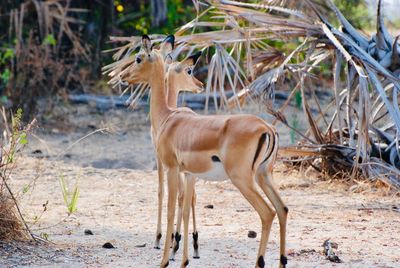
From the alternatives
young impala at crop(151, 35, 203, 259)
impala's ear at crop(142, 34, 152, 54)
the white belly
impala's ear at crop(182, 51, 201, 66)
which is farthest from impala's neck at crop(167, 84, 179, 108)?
the white belly

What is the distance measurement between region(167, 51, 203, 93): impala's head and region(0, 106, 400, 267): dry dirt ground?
1.85 ft

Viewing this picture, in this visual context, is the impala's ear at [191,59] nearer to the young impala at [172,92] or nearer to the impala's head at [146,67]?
the young impala at [172,92]

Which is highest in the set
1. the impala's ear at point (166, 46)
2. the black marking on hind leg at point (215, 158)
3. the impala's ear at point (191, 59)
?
the impala's ear at point (166, 46)

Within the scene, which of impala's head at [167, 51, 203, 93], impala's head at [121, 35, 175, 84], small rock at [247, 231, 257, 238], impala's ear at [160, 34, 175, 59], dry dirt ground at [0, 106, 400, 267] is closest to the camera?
dry dirt ground at [0, 106, 400, 267]

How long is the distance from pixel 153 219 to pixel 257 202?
2001mm

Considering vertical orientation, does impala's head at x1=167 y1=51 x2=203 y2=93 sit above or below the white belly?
above

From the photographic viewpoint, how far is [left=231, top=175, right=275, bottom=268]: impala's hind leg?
192 inches

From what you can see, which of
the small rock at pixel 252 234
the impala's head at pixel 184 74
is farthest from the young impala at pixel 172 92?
the small rock at pixel 252 234

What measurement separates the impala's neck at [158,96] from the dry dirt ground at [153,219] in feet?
1.54

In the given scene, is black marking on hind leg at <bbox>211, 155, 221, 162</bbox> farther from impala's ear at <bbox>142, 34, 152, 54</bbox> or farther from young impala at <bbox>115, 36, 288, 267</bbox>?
impala's ear at <bbox>142, 34, 152, 54</bbox>

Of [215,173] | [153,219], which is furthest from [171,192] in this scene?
[153,219]

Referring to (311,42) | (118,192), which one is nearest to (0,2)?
(118,192)

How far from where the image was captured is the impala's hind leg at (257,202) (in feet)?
16.0

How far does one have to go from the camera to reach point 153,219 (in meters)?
6.78
